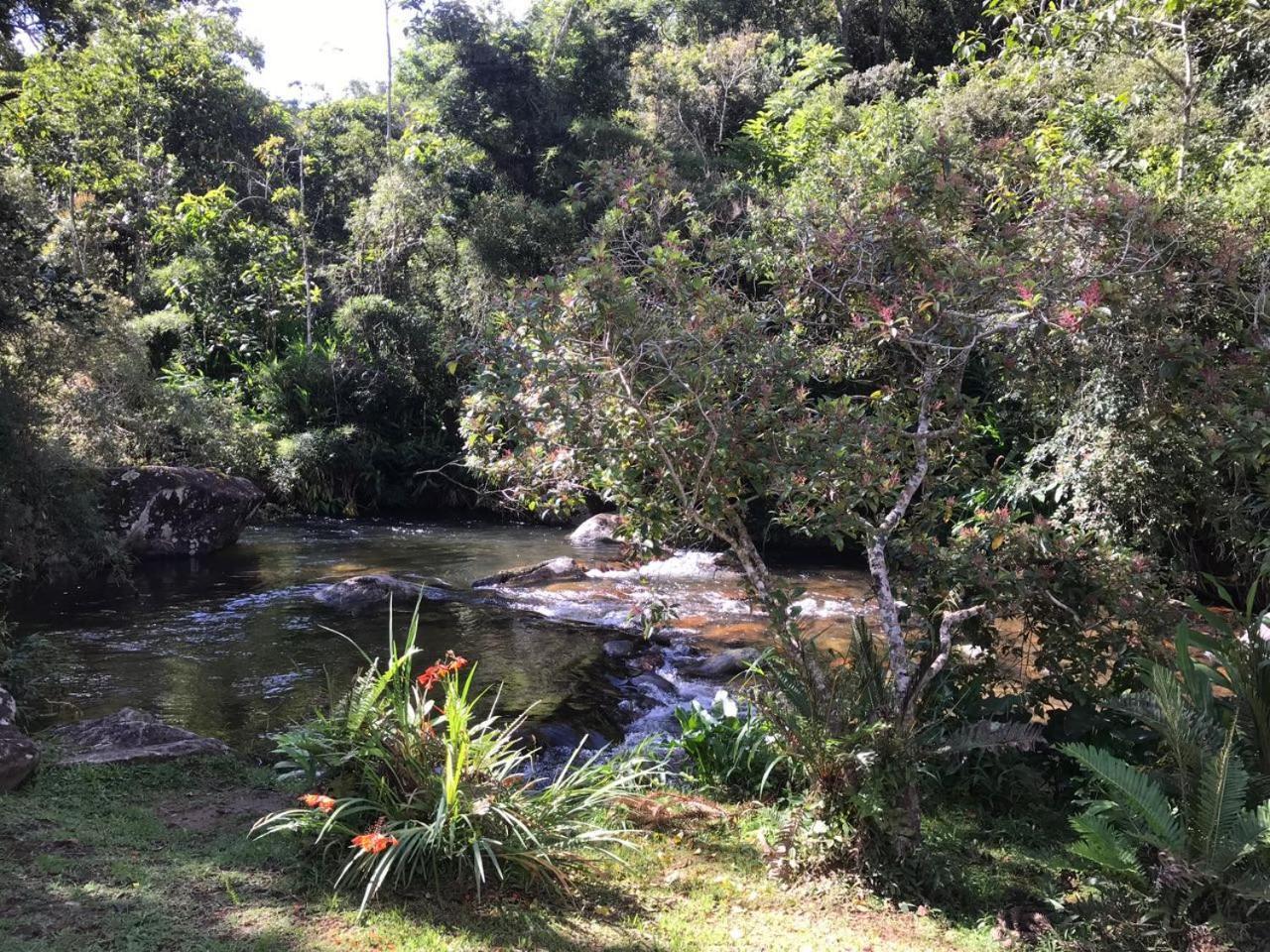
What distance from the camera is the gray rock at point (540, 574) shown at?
13.0 m

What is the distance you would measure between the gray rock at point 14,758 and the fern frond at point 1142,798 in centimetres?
493

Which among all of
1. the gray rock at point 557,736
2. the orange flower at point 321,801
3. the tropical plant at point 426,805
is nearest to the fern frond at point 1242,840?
the tropical plant at point 426,805

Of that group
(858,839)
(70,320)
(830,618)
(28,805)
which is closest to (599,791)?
(858,839)

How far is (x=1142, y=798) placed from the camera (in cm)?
343

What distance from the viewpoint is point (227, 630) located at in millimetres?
10078

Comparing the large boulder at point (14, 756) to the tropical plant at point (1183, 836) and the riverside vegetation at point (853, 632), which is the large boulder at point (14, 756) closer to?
the riverside vegetation at point (853, 632)

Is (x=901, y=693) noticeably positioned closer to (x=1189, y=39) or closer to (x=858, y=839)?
(x=858, y=839)

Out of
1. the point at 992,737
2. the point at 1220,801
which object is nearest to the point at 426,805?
the point at 992,737

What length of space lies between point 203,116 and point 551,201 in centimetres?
1088

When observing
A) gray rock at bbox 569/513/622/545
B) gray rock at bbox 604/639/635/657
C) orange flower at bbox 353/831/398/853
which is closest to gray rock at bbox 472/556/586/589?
gray rock at bbox 569/513/622/545

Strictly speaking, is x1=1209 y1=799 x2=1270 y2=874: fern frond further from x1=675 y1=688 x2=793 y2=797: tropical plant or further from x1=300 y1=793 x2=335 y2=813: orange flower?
x1=300 y1=793 x2=335 y2=813: orange flower

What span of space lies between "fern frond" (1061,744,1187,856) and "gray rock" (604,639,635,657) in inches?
250

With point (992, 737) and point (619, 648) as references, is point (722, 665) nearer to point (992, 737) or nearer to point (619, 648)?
point (619, 648)

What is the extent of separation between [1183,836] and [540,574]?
10446mm
